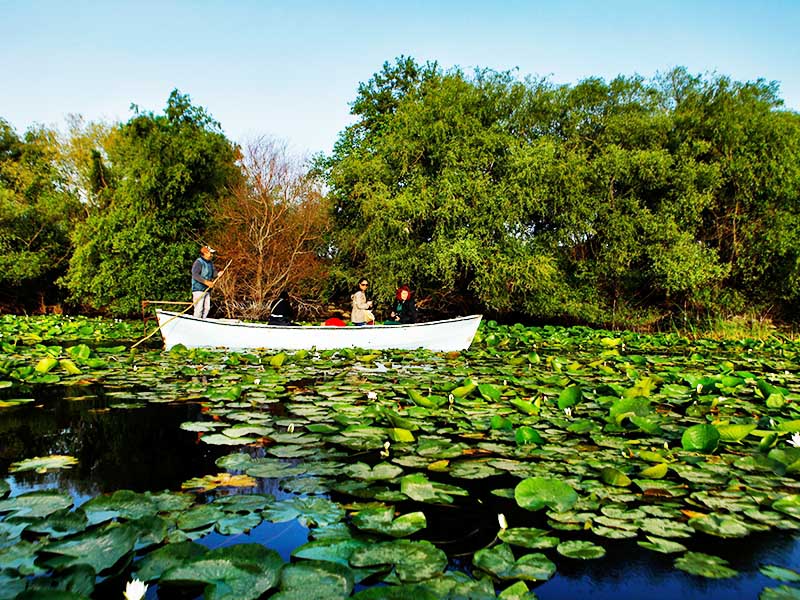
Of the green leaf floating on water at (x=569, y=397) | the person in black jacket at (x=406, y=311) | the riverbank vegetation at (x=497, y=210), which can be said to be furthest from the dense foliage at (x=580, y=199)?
the green leaf floating on water at (x=569, y=397)

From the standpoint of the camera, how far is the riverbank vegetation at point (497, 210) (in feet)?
52.6

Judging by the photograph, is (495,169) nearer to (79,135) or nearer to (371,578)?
(371,578)

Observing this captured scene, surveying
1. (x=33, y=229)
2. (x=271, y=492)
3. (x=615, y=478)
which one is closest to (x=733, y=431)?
(x=615, y=478)

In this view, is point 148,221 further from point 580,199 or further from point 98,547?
point 98,547

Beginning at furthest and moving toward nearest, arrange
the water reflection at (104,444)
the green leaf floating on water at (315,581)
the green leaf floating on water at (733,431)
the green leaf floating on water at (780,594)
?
1. the green leaf floating on water at (733,431)
2. the water reflection at (104,444)
3. the green leaf floating on water at (780,594)
4. the green leaf floating on water at (315,581)

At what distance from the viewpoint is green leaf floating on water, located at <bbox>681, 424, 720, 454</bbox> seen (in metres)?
2.96

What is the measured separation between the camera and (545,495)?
7.33 ft

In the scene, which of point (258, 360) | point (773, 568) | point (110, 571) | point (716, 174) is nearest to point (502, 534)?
point (773, 568)

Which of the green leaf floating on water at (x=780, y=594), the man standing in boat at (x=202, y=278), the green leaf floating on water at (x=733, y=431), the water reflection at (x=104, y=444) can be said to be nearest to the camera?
the green leaf floating on water at (x=780, y=594)

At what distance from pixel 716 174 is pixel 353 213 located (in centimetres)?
1173

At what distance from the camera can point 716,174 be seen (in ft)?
54.6

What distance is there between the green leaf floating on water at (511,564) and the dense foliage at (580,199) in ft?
44.5

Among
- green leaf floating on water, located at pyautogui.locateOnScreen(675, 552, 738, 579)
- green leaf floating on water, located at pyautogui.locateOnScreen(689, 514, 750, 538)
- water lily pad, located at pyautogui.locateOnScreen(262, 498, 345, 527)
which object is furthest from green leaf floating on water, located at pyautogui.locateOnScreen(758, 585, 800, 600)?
water lily pad, located at pyautogui.locateOnScreen(262, 498, 345, 527)

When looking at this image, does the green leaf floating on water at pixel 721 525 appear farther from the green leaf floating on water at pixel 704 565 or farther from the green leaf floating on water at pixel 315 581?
the green leaf floating on water at pixel 315 581
